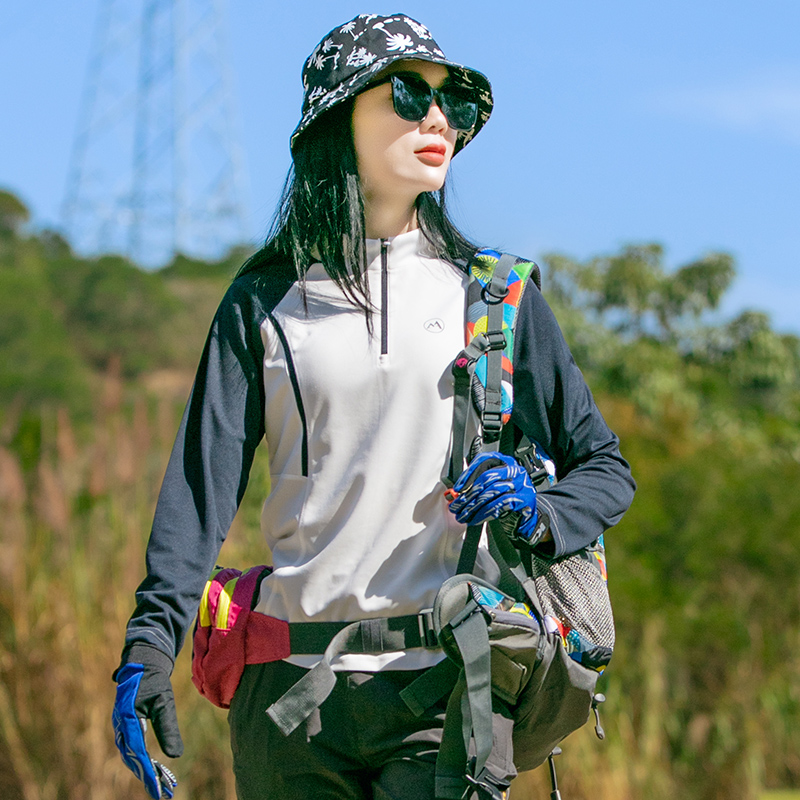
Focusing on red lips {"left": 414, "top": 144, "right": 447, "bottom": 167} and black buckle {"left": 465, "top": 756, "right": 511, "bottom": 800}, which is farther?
red lips {"left": 414, "top": 144, "right": 447, "bottom": 167}

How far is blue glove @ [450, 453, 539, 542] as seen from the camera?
1.90m

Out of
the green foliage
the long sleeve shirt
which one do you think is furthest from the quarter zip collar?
the green foliage

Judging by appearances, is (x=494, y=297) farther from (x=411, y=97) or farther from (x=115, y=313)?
(x=115, y=313)

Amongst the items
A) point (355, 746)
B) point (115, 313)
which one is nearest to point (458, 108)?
point (355, 746)

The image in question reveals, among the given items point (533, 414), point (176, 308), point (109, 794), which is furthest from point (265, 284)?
point (176, 308)

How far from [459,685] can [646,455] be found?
5777mm

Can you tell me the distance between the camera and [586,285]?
50.3 feet

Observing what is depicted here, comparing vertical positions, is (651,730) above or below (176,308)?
below

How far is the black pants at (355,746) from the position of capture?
197cm

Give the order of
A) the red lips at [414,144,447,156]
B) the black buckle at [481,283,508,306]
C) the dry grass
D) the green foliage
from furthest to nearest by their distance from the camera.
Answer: the green foliage, the dry grass, the red lips at [414,144,447,156], the black buckle at [481,283,508,306]

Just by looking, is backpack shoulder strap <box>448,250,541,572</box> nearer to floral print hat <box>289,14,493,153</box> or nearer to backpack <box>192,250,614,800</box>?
backpack <box>192,250,614,800</box>

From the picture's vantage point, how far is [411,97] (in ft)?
7.20

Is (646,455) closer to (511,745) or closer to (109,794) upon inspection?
(109,794)

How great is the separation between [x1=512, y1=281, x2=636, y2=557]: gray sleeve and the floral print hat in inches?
18.4
